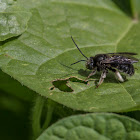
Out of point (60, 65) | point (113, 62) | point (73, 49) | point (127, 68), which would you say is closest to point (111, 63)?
point (113, 62)

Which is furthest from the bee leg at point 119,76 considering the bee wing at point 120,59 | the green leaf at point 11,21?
the green leaf at point 11,21

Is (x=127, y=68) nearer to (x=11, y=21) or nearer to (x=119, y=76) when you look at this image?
(x=119, y=76)

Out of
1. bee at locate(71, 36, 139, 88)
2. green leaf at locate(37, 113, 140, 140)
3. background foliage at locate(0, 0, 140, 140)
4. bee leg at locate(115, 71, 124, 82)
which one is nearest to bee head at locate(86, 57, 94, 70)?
bee at locate(71, 36, 139, 88)

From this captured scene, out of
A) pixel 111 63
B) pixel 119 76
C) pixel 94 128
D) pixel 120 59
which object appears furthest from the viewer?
pixel 111 63

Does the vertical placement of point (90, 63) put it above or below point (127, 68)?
below

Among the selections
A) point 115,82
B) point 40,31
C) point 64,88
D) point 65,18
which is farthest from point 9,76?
point 65,18

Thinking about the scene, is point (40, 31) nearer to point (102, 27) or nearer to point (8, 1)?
point (8, 1)
